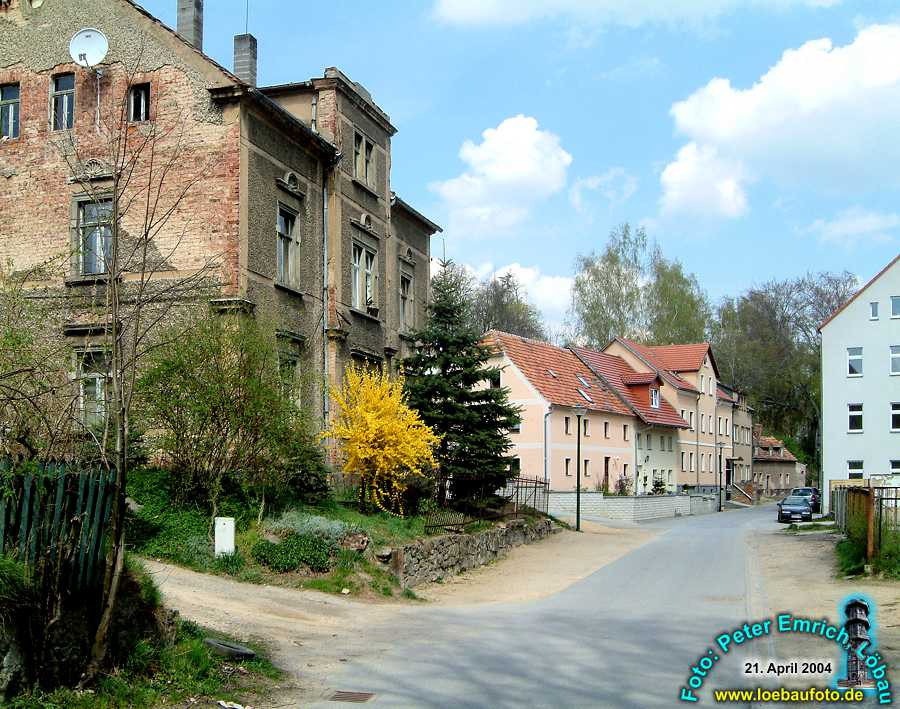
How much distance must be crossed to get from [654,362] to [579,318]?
7976mm

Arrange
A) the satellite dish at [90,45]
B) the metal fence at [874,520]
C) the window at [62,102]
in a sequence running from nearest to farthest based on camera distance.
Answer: the metal fence at [874,520] → the satellite dish at [90,45] → the window at [62,102]

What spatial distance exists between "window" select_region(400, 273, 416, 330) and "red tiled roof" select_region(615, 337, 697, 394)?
30839 millimetres

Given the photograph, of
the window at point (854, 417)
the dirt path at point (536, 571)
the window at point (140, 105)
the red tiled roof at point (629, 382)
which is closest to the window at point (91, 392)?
the window at point (140, 105)

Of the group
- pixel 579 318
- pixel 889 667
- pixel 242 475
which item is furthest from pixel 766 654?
pixel 579 318

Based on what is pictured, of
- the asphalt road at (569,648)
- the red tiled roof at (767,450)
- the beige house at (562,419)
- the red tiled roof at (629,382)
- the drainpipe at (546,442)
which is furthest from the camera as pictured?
the red tiled roof at (767,450)

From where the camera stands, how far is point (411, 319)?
31.6 m

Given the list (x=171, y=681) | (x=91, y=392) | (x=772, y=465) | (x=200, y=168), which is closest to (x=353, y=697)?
(x=171, y=681)

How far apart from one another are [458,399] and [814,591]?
11308 millimetres

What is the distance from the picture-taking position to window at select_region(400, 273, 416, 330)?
31.0m

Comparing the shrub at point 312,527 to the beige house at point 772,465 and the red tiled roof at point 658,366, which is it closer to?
the red tiled roof at point 658,366

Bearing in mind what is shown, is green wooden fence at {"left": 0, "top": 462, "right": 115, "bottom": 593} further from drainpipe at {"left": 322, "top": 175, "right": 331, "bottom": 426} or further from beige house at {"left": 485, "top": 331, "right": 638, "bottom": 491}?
beige house at {"left": 485, "top": 331, "right": 638, "bottom": 491}

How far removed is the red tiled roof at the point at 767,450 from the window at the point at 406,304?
59105 millimetres

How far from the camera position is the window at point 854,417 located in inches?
1892

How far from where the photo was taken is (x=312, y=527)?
18047 millimetres
